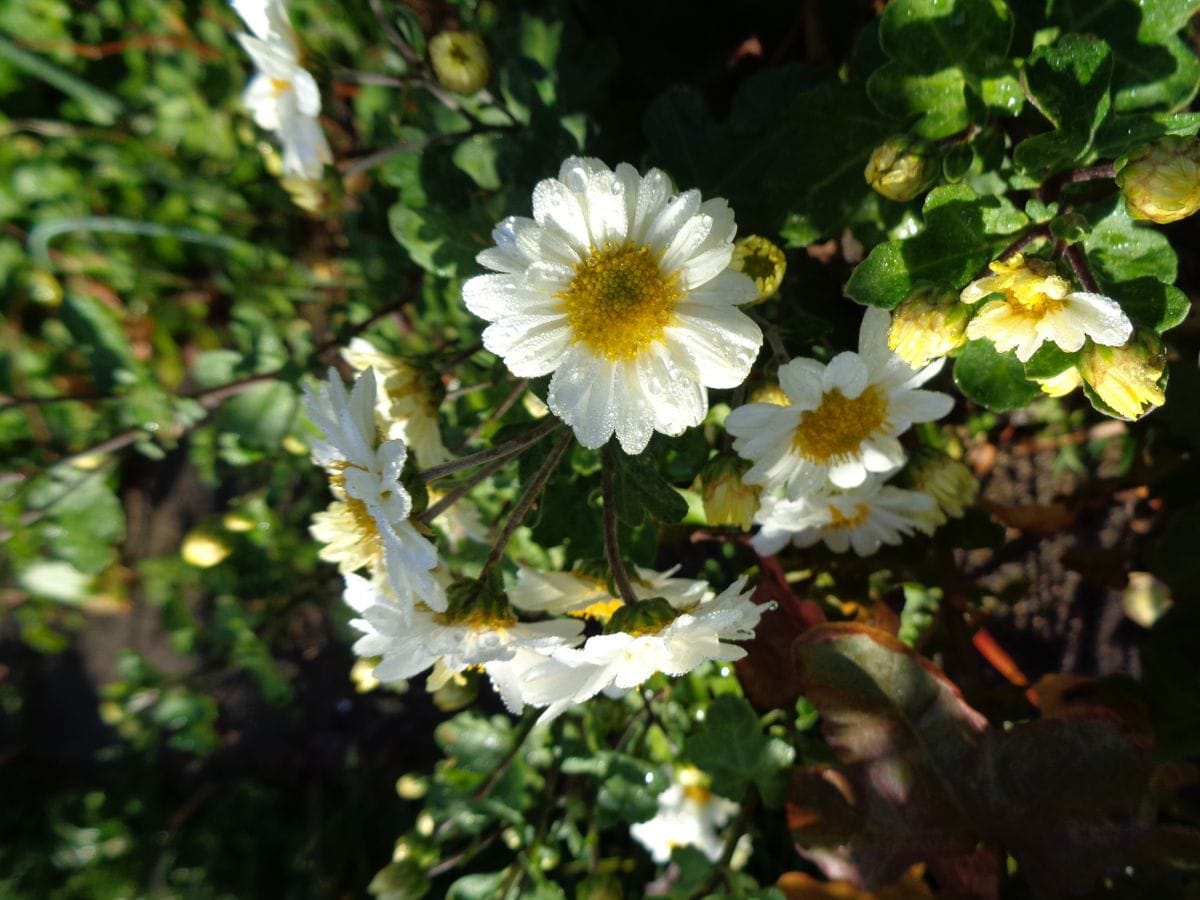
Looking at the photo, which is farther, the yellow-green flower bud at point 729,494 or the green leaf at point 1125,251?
the yellow-green flower bud at point 729,494

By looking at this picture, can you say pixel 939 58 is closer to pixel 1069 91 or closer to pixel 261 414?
pixel 1069 91

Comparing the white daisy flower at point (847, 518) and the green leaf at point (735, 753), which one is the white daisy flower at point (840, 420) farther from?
the green leaf at point (735, 753)

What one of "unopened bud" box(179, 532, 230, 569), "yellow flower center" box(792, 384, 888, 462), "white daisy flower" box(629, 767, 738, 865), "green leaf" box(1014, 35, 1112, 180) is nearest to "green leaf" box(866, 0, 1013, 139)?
"green leaf" box(1014, 35, 1112, 180)

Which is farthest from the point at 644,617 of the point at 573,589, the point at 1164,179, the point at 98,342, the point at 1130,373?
the point at 98,342

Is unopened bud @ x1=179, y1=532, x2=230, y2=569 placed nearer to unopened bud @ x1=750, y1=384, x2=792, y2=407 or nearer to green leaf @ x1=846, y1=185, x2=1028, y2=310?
unopened bud @ x1=750, y1=384, x2=792, y2=407

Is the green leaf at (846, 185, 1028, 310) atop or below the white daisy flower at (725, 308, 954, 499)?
atop

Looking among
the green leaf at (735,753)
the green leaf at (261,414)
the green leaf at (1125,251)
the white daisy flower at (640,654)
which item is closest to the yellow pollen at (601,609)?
the white daisy flower at (640,654)
